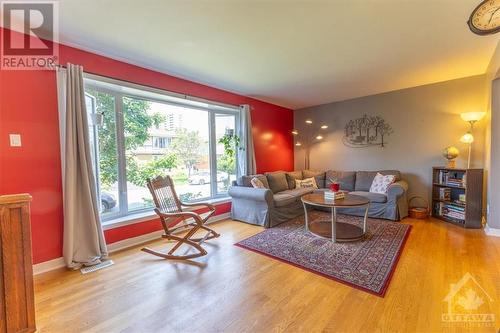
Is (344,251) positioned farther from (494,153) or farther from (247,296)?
(494,153)

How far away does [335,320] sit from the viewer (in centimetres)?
160

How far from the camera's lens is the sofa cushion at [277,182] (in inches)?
177

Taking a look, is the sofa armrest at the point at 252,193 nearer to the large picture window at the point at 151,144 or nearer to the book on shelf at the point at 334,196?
the large picture window at the point at 151,144

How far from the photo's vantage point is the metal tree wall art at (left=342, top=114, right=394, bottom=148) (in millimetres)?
4695

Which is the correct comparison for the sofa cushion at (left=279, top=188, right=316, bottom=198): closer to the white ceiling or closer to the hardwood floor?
the hardwood floor

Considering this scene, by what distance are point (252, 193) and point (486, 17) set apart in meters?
3.22

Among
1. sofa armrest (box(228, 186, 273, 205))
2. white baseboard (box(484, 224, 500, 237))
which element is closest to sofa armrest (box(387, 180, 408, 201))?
white baseboard (box(484, 224, 500, 237))

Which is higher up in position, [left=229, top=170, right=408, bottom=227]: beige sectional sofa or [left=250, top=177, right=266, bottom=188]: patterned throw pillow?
[left=250, top=177, right=266, bottom=188]: patterned throw pillow

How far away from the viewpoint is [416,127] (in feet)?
14.2

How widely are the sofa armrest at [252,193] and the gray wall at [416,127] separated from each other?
2.56 metres

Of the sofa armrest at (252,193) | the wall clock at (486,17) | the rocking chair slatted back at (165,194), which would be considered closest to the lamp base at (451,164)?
the wall clock at (486,17)

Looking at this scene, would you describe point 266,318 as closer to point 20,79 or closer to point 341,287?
point 341,287

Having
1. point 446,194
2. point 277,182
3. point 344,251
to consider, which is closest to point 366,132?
point 446,194

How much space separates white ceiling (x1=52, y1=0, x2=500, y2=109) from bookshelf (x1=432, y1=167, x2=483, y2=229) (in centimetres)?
165
